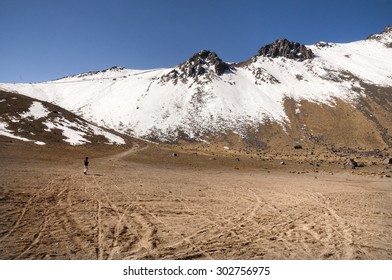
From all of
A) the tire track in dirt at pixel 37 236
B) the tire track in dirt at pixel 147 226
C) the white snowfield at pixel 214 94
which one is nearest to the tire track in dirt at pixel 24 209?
the tire track in dirt at pixel 37 236

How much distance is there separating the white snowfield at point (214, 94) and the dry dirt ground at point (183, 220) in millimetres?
54780

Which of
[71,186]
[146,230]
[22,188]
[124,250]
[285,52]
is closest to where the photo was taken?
[124,250]

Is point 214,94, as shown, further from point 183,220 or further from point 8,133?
point 183,220

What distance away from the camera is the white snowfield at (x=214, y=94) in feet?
283

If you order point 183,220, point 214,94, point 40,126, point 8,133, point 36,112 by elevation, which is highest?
point 214,94

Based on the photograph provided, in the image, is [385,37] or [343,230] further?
[385,37]

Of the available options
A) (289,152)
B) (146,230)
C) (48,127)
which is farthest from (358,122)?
(146,230)

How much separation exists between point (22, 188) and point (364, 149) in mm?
71875

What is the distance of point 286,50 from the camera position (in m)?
141

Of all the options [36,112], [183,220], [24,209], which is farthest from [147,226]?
[36,112]

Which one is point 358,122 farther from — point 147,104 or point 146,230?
point 146,230

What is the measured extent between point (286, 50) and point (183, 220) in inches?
5601

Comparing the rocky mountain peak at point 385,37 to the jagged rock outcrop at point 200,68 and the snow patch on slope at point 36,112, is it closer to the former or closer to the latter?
the jagged rock outcrop at point 200,68

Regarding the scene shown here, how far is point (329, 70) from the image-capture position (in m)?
126
